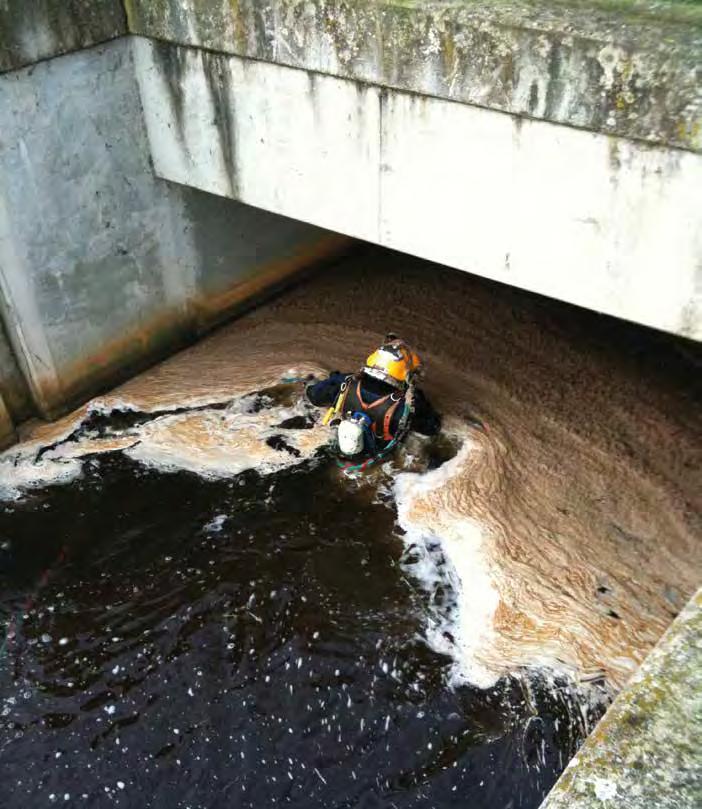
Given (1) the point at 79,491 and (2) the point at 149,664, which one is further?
(1) the point at 79,491

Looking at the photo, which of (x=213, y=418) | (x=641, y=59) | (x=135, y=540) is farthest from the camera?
(x=213, y=418)

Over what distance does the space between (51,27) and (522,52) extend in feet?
13.7

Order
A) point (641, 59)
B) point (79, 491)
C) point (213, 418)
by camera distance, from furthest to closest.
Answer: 1. point (213, 418)
2. point (79, 491)
3. point (641, 59)

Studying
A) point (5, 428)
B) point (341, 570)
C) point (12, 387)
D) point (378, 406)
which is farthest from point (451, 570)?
point (12, 387)

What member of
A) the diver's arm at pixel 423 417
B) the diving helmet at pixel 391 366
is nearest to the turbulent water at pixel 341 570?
the diver's arm at pixel 423 417

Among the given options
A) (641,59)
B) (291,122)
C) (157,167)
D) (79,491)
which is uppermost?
(641,59)

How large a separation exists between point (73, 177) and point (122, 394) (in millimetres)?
2397

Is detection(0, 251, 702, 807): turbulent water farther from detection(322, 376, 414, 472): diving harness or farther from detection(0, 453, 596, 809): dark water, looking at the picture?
detection(322, 376, 414, 472): diving harness

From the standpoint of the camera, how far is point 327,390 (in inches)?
332

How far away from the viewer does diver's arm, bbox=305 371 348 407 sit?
842 cm

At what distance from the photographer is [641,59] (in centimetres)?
485

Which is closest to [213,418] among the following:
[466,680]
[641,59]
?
[466,680]

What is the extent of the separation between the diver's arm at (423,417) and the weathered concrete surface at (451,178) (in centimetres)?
198

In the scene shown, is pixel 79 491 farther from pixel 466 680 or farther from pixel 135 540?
pixel 466 680
